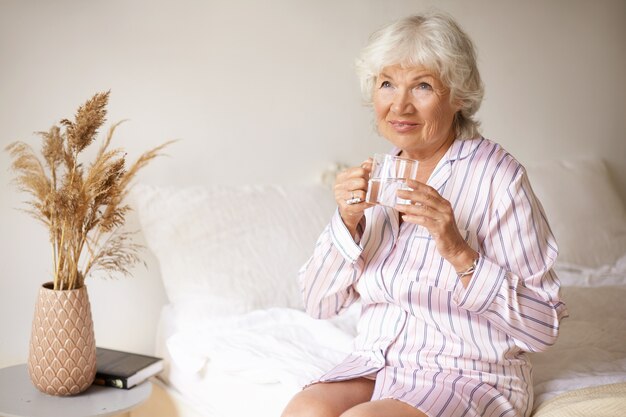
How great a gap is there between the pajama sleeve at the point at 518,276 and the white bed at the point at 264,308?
0.17 metres

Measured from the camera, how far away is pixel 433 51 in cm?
160

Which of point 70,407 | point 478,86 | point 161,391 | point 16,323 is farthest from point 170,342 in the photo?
point 478,86

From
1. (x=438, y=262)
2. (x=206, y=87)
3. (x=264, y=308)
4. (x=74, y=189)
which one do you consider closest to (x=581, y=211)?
(x=264, y=308)

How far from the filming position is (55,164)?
6.70 ft

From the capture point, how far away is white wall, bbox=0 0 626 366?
7.43ft

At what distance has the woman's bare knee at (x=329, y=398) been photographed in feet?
5.01

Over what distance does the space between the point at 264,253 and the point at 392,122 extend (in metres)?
0.90

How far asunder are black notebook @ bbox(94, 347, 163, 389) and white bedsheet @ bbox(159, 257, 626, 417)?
0.22 ft

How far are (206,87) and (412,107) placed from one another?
3.66 feet

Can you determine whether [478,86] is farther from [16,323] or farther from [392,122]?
[16,323]

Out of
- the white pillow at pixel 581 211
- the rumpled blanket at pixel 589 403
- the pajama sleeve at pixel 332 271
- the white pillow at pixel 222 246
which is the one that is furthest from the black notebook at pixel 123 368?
the white pillow at pixel 581 211

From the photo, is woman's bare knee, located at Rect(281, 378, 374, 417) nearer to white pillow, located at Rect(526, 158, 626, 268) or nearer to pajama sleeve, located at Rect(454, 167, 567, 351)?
pajama sleeve, located at Rect(454, 167, 567, 351)

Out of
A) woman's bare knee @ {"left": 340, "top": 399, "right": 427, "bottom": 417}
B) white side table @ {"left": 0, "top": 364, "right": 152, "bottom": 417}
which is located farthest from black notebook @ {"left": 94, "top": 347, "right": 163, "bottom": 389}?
woman's bare knee @ {"left": 340, "top": 399, "right": 427, "bottom": 417}

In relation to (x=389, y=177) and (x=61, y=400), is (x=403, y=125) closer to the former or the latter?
(x=389, y=177)
